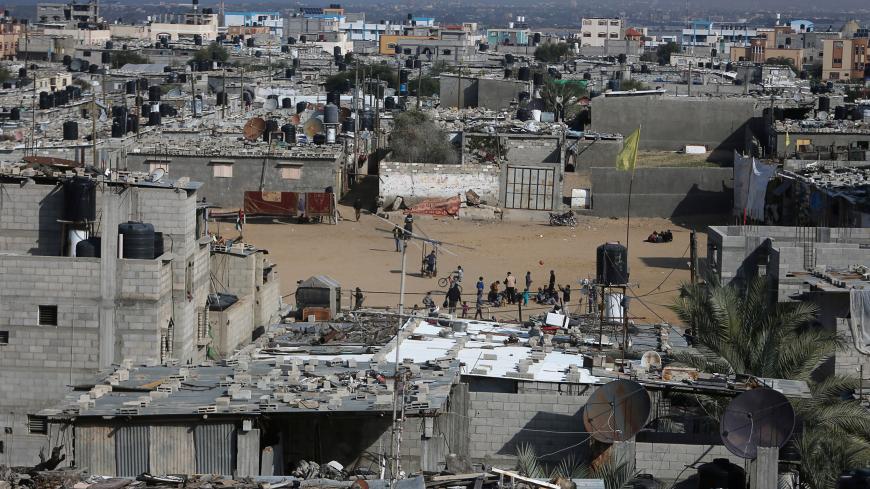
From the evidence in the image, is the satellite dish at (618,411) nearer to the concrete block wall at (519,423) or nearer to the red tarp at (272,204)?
the concrete block wall at (519,423)

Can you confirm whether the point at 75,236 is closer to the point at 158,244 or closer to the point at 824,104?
the point at 158,244

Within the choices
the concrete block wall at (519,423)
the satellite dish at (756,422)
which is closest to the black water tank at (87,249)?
the concrete block wall at (519,423)

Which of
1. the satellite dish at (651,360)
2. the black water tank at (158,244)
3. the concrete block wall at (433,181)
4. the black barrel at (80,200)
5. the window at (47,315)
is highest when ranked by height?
the black barrel at (80,200)

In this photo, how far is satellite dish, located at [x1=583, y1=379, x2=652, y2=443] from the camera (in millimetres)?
17109

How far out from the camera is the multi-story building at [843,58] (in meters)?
101

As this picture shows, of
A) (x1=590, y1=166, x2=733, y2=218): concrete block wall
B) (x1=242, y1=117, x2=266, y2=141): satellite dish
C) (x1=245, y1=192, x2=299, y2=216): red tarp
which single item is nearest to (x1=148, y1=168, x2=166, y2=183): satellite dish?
(x1=245, y1=192, x2=299, y2=216): red tarp

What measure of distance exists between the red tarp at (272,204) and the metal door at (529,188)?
5.67 m

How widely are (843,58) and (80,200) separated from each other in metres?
84.9

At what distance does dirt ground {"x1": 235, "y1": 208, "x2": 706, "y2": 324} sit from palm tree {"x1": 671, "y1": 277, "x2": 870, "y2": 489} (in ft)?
22.7

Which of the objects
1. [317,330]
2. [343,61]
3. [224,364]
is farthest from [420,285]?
[343,61]

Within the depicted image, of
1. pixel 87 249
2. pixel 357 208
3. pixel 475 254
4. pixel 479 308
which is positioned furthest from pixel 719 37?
pixel 87 249

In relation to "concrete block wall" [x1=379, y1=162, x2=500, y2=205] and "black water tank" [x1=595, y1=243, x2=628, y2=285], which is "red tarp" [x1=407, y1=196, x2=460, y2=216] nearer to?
"concrete block wall" [x1=379, y1=162, x2=500, y2=205]

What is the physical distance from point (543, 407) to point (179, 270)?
6225 mm

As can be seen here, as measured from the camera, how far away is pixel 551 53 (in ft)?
380
